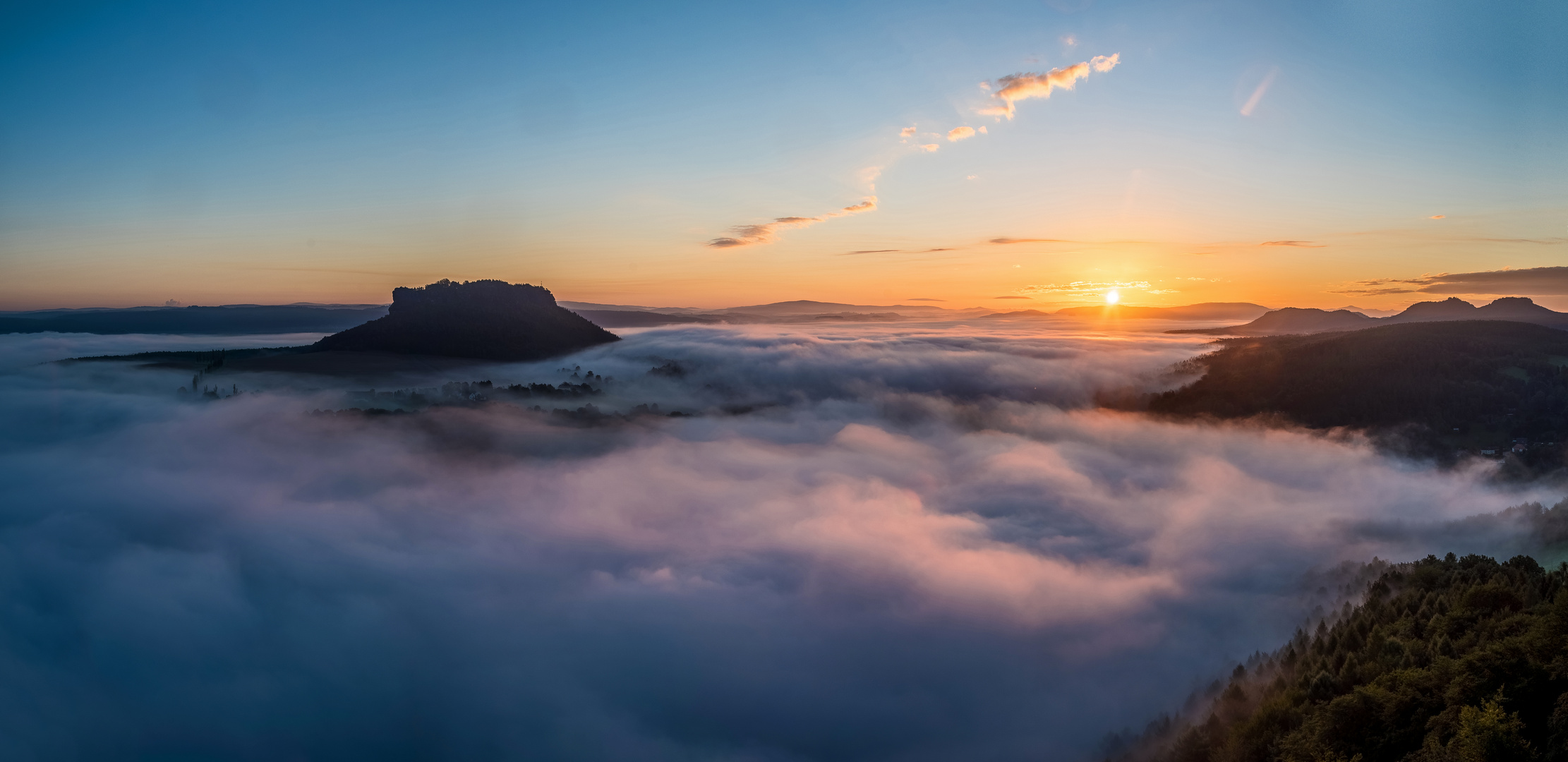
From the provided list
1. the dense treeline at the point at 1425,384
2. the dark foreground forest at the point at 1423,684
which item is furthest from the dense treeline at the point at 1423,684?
the dense treeline at the point at 1425,384

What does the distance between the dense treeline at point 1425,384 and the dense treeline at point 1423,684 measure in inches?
4852

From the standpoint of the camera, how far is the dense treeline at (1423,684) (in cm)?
2244

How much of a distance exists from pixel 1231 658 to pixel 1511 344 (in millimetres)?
146928

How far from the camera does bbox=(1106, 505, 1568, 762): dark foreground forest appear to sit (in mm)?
22453

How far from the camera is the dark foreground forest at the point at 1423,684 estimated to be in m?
22.5

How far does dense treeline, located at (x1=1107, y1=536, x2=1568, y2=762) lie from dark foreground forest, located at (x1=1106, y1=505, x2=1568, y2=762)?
0.06 m

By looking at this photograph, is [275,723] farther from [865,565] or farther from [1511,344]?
[1511,344]

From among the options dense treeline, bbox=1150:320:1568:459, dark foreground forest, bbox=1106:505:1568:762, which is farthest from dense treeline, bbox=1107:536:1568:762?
dense treeline, bbox=1150:320:1568:459

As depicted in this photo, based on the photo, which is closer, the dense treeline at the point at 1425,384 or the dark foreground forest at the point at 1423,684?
the dark foreground forest at the point at 1423,684

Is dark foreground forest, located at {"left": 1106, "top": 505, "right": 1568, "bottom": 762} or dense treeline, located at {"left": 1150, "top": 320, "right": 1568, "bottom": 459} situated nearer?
dark foreground forest, located at {"left": 1106, "top": 505, "right": 1568, "bottom": 762}

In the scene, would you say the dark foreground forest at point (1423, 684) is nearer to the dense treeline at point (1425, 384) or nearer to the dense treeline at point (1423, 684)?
the dense treeline at point (1423, 684)

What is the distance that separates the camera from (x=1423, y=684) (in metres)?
27.9

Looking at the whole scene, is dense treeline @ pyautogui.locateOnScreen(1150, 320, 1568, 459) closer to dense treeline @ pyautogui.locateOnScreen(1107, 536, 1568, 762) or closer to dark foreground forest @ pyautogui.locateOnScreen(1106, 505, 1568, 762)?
dark foreground forest @ pyautogui.locateOnScreen(1106, 505, 1568, 762)

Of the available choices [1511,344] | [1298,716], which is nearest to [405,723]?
[1298,716]
